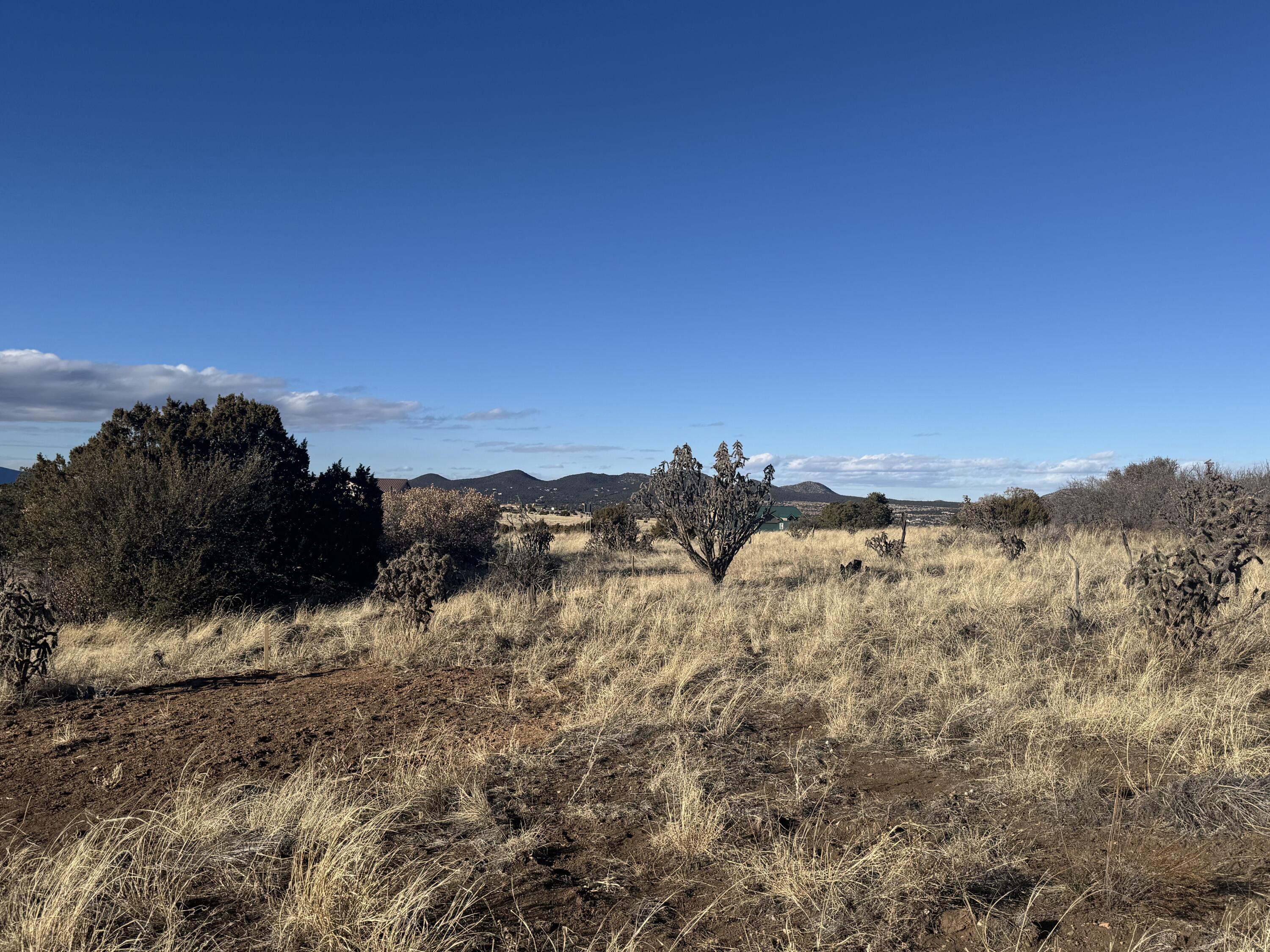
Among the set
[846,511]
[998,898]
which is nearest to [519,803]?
[998,898]

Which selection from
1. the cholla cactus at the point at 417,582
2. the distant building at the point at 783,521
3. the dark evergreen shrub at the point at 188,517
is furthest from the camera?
the distant building at the point at 783,521

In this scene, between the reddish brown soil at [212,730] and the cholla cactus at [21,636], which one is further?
the cholla cactus at [21,636]

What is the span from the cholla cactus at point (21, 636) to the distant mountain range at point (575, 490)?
5092 centimetres

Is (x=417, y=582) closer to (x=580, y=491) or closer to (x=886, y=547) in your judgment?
(x=886, y=547)

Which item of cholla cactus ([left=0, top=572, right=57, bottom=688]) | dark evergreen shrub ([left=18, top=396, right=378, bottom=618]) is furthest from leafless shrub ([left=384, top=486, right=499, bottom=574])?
cholla cactus ([left=0, top=572, right=57, bottom=688])

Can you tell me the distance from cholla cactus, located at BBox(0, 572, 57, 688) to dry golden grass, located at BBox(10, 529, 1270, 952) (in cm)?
58

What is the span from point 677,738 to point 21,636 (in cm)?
663

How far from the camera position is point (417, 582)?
11156 mm

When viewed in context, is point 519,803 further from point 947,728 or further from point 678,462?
point 678,462

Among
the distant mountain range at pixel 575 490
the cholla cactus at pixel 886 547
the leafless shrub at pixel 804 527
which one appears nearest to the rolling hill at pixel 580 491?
the distant mountain range at pixel 575 490

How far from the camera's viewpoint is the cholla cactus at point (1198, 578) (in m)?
7.93

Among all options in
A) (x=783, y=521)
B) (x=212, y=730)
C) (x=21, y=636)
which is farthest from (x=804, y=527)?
(x=212, y=730)

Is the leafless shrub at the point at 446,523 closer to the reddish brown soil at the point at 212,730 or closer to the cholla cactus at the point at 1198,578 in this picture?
the reddish brown soil at the point at 212,730

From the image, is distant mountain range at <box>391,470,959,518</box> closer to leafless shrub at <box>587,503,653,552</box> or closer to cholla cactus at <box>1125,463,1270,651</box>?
leafless shrub at <box>587,503,653,552</box>
